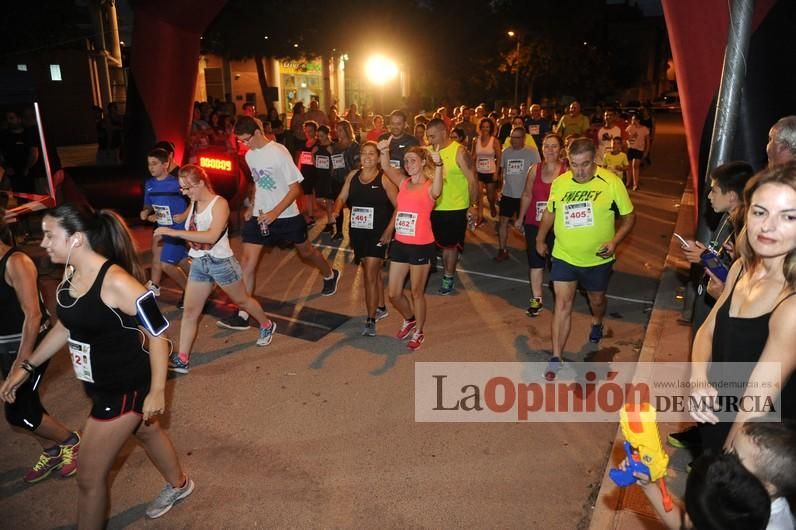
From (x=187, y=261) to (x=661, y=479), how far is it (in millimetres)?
6005

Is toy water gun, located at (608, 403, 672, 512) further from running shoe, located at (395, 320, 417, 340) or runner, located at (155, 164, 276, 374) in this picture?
running shoe, located at (395, 320, 417, 340)

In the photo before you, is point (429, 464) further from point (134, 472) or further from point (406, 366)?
point (134, 472)

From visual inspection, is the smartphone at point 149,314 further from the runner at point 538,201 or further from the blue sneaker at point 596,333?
the runner at point 538,201

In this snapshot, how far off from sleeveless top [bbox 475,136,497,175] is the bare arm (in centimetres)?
787

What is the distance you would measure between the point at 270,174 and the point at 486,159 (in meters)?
4.95

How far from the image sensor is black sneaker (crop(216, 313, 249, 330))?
21.3ft

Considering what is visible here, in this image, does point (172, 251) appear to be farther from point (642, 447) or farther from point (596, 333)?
point (642, 447)

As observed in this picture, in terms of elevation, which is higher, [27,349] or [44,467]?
[27,349]

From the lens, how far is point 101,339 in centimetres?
304

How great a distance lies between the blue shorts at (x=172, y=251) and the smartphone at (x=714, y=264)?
490 cm

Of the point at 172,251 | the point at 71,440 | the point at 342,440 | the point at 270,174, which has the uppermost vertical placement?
the point at 270,174

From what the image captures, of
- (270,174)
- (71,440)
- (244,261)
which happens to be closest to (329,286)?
(244,261)

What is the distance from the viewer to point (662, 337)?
6.00 metres

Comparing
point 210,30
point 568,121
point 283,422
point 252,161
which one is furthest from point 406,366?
point 210,30
